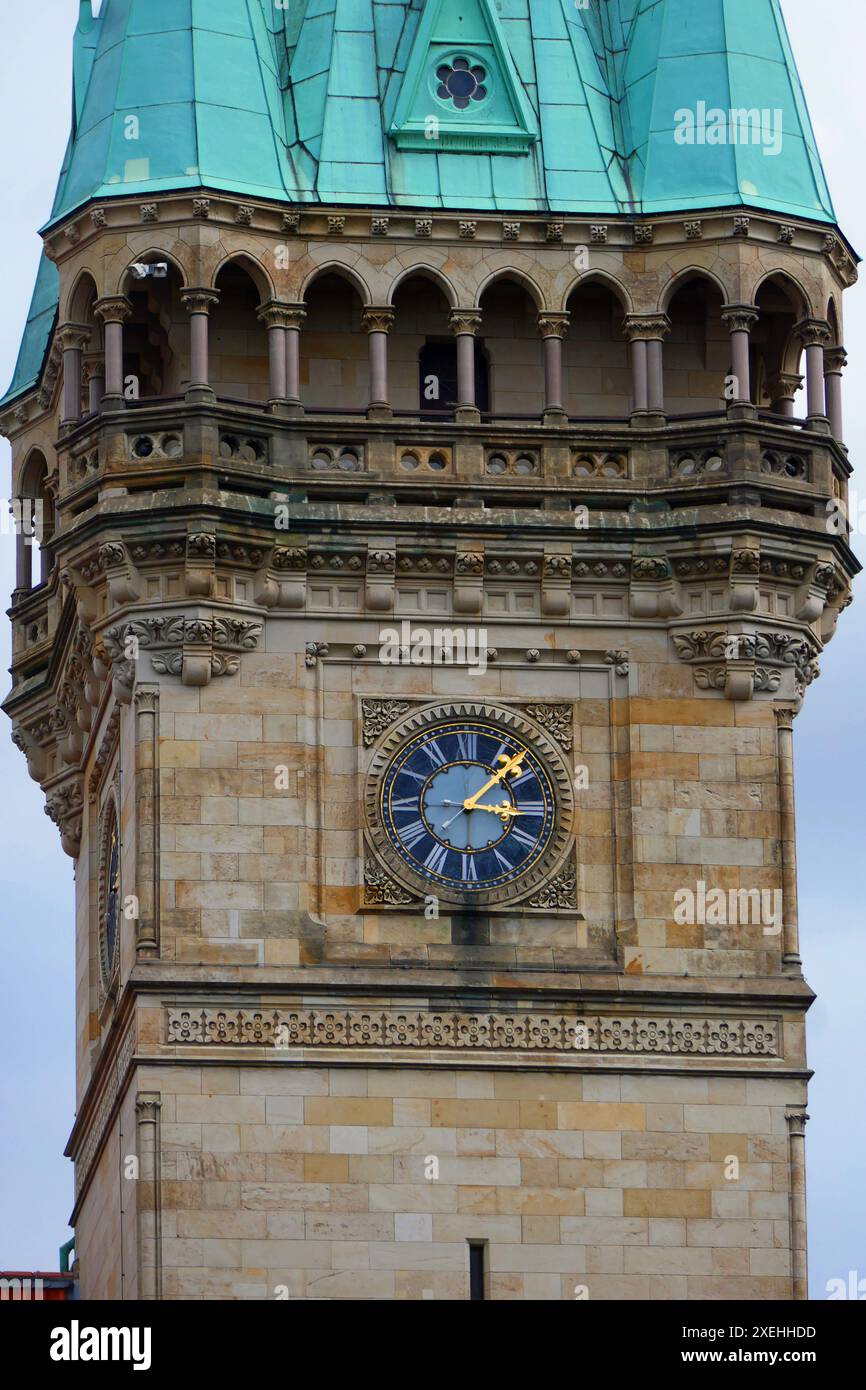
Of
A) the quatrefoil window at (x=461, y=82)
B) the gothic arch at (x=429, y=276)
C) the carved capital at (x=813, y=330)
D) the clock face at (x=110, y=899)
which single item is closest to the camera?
the gothic arch at (x=429, y=276)

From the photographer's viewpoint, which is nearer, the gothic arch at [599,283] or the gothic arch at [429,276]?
the gothic arch at [429,276]

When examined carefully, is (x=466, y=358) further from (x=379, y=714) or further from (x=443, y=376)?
(x=379, y=714)

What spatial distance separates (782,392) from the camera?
2399 inches

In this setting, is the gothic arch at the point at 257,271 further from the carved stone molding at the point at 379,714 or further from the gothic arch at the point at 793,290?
the gothic arch at the point at 793,290

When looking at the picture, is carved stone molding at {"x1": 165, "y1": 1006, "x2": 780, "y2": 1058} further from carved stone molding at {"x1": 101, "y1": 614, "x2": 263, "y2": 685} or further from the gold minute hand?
carved stone molding at {"x1": 101, "y1": 614, "x2": 263, "y2": 685}

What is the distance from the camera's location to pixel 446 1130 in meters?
57.3

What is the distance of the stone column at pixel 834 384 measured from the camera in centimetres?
6038

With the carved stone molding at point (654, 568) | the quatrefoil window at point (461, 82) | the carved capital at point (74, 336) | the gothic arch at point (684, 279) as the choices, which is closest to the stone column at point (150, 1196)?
A: the carved stone molding at point (654, 568)

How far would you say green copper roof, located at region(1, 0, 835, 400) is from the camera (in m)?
59.7

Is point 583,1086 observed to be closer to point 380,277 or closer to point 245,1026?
point 245,1026

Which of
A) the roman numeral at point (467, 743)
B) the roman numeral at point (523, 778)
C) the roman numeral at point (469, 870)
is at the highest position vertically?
the roman numeral at point (467, 743)

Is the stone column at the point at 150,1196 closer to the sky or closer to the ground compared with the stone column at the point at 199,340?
closer to the ground

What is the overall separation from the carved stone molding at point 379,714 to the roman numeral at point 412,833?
2.71ft
